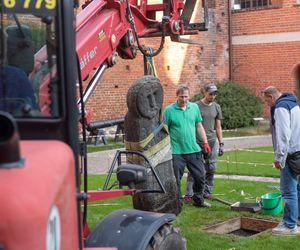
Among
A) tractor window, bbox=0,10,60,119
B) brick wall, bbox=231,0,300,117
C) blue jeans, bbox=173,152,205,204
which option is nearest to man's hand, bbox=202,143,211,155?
blue jeans, bbox=173,152,205,204

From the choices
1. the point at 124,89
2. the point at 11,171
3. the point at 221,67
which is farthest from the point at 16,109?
the point at 221,67

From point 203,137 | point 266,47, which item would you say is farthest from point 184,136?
point 266,47

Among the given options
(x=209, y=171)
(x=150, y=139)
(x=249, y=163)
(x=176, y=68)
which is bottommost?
(x=249, y=163)

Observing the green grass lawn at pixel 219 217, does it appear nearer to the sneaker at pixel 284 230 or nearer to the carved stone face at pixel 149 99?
the sneaker at pixel 284 230

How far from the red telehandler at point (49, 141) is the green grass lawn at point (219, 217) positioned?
2.70 metres

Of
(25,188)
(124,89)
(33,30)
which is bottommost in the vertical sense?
(124,89)

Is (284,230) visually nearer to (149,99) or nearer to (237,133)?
(149,99)

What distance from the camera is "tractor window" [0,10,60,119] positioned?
9.58ft

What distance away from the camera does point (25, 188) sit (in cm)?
216

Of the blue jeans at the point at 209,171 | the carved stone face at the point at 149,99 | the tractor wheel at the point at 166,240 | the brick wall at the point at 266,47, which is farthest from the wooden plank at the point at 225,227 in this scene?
the brick wall at the point at 266,47

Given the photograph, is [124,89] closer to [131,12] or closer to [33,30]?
[131,12]

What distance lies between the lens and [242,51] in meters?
24.4

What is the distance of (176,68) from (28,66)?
1917 centimetres

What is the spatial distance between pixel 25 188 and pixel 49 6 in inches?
47.9
